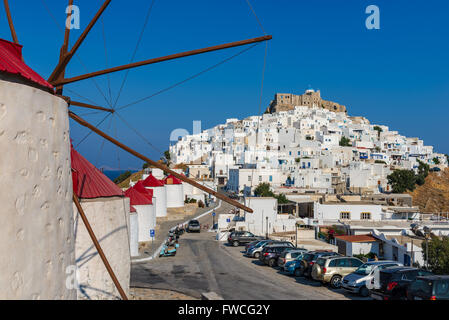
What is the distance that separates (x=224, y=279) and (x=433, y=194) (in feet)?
293

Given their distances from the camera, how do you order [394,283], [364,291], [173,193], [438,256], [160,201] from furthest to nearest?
[173,193] < [160,201] < [438,256] < [364,291] < [394,283]

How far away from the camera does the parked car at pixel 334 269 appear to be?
50.5 ft

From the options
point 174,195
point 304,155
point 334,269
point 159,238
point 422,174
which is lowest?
point 159,238

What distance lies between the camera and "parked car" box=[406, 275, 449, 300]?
9859mm

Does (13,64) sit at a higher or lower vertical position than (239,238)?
higher

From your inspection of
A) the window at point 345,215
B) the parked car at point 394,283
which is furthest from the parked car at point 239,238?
the parked car at point 394,283

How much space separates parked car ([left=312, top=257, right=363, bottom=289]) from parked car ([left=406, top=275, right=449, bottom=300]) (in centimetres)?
492

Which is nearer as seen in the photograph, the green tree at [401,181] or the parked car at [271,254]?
the parked car at [271,254]

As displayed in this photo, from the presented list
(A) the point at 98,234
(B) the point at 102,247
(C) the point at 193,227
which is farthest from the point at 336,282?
(C) the point at 193,227

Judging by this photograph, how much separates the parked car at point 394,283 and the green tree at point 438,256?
4566 mm

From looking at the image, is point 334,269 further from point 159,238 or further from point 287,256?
point 159,238

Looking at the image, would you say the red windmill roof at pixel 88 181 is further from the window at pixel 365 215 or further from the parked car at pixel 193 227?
the window at pixel 365 215

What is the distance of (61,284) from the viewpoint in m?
5.66

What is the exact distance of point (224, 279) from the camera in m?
16.7
